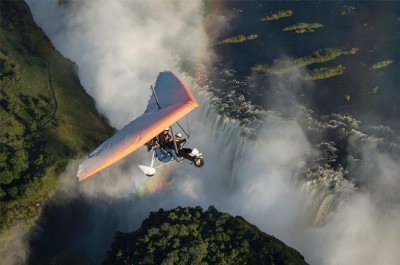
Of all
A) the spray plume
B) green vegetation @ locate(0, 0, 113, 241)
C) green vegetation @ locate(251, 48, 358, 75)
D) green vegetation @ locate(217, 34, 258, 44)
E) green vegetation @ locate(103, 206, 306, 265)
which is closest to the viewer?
green vegetation @ locate(103, 206, 306, 265)

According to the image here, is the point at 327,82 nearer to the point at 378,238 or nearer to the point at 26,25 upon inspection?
the point at 378,238

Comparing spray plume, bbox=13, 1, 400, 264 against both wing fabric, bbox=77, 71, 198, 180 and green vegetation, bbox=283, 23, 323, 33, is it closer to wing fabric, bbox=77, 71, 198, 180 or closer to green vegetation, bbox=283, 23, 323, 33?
green vegetation, bbox=283, 23, 323, 33

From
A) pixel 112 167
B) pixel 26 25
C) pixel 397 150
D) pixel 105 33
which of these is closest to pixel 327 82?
pixel 397 150

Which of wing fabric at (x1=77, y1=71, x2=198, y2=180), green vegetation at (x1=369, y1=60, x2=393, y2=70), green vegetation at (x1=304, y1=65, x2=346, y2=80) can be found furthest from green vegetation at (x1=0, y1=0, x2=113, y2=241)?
green vegetation at (x1=369, y1=60, x2=393, y2=70)

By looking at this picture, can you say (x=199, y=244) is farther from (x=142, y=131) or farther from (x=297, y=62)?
(x=297, y=62)

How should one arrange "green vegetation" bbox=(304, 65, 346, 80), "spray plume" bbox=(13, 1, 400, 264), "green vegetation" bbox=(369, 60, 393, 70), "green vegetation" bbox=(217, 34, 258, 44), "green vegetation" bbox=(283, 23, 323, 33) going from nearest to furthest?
"spray plume" bbox=(13, 1, 400, 264) → "green vegetation" bbox=(369, 60, 393, 70) → "green vegetation" bbox=(304, 65, 346, 80) → "green vegetation" bbox=(217, 34, 258, 44) → "green vegetation" bbox=(283, 23, 323, 33)

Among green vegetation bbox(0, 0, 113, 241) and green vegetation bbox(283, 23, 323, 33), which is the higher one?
green vegetation bbox(283, 23, 323, 33)

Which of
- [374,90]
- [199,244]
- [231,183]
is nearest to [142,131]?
[199,244]
